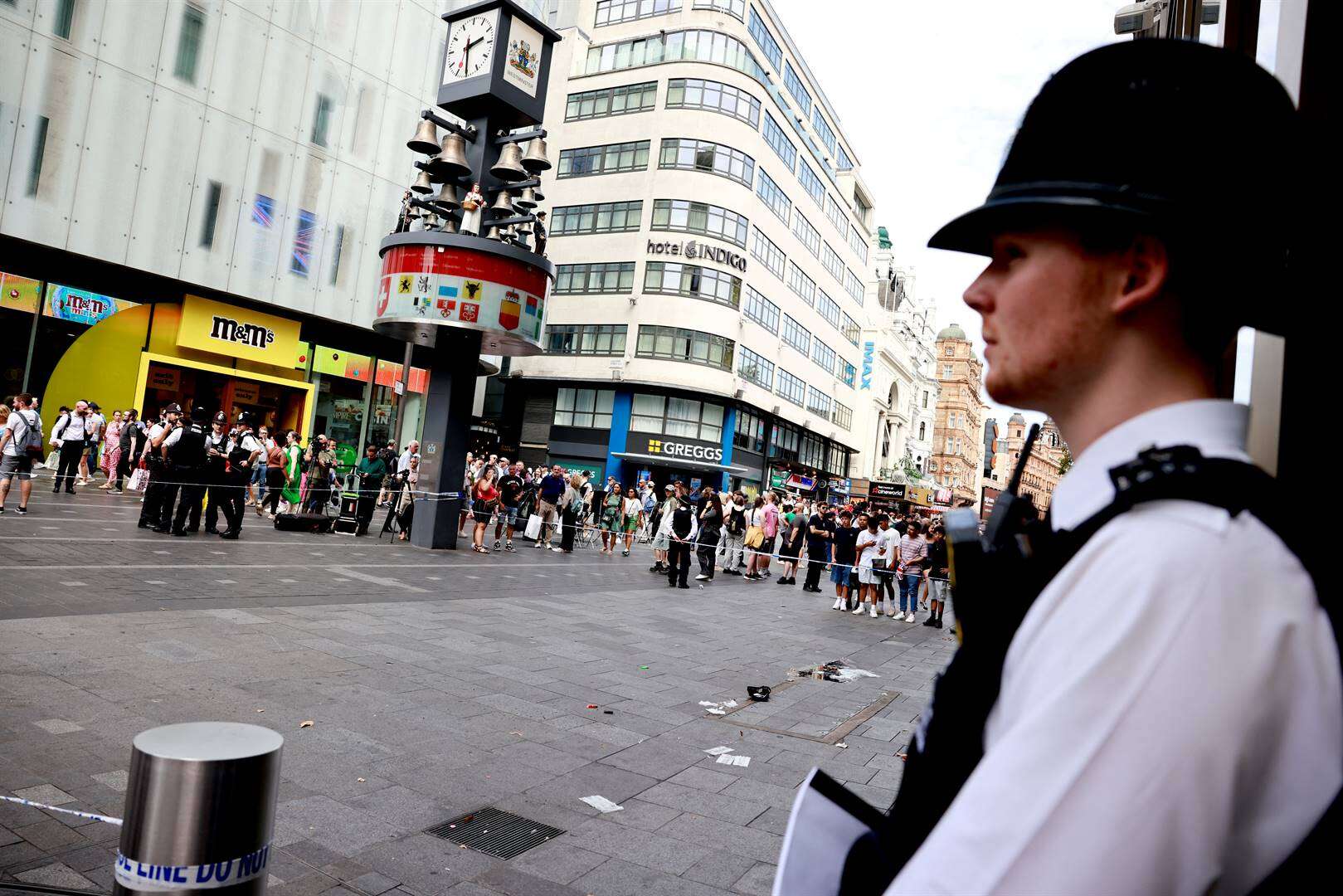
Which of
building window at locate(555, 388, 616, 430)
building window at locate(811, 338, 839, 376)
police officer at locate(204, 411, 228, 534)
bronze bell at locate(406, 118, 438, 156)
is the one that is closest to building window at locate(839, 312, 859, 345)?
building window at locate(811, 338, 839, 376)

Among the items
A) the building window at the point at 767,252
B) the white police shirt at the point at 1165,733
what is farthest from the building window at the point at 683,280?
the white police shirt at the point at 1165,733

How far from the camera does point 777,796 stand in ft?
16.5

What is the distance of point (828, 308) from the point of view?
56.6m

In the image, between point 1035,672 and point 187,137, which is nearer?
point 1035,672

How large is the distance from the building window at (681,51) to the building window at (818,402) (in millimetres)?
18707

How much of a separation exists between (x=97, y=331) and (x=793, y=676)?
23.0m

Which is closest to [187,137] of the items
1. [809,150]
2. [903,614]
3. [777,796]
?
[903,614]

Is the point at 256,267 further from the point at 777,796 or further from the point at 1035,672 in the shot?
the point at 1035,672

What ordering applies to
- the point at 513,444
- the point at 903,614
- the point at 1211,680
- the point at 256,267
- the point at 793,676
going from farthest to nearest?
the point at 513,444
the point at 256,267
the point at 903,614
the point at 793,676
the point at 1211,680

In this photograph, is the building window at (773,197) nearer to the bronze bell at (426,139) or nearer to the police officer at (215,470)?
the bronze bell at (426,139)

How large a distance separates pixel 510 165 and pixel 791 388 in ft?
115

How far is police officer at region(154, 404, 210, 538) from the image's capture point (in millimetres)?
14156

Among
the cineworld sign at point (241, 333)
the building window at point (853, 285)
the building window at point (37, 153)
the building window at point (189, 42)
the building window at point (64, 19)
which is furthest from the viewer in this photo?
the building window at point (853, 285)

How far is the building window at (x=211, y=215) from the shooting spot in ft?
81.4
